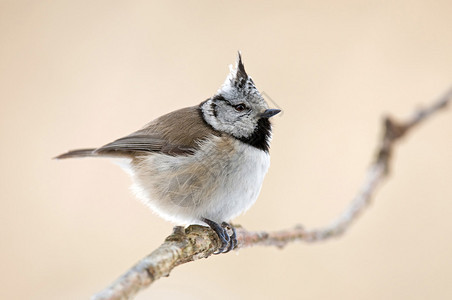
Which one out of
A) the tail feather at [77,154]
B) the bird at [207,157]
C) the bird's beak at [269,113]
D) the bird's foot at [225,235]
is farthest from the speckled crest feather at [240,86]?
the tail feather at [77,154]

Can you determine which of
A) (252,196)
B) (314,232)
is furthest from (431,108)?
(252,196)

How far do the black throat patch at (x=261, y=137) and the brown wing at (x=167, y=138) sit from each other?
216mm

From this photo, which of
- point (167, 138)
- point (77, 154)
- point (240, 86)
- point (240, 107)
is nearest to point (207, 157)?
point (167, 138)

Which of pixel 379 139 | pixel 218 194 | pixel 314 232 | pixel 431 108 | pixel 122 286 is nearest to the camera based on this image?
pixel 122 286

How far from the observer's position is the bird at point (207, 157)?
258 centimetres

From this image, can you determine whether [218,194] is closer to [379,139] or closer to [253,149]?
[253,149]

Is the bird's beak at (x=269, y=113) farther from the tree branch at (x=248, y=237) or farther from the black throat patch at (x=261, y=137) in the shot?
the tree branch at (x=248, y=237)

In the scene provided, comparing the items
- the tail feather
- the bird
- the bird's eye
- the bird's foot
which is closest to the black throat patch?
the bird

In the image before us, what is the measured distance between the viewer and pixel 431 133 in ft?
15.3

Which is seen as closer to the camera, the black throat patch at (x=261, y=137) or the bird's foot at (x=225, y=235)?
the bird's foot at (x=225, y=235)

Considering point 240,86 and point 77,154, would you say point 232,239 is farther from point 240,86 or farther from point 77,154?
point 77,154

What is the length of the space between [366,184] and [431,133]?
77.0 inches

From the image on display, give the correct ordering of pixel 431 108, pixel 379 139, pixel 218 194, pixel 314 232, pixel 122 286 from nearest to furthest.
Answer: pixel 122 286 → pixel 218 194 → pixel 314 232 → pixel 431 108 → pixel 379 139

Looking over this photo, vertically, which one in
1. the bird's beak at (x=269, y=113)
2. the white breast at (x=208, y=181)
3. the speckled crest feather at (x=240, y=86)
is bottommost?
the white breast at (x=208, y=181)
